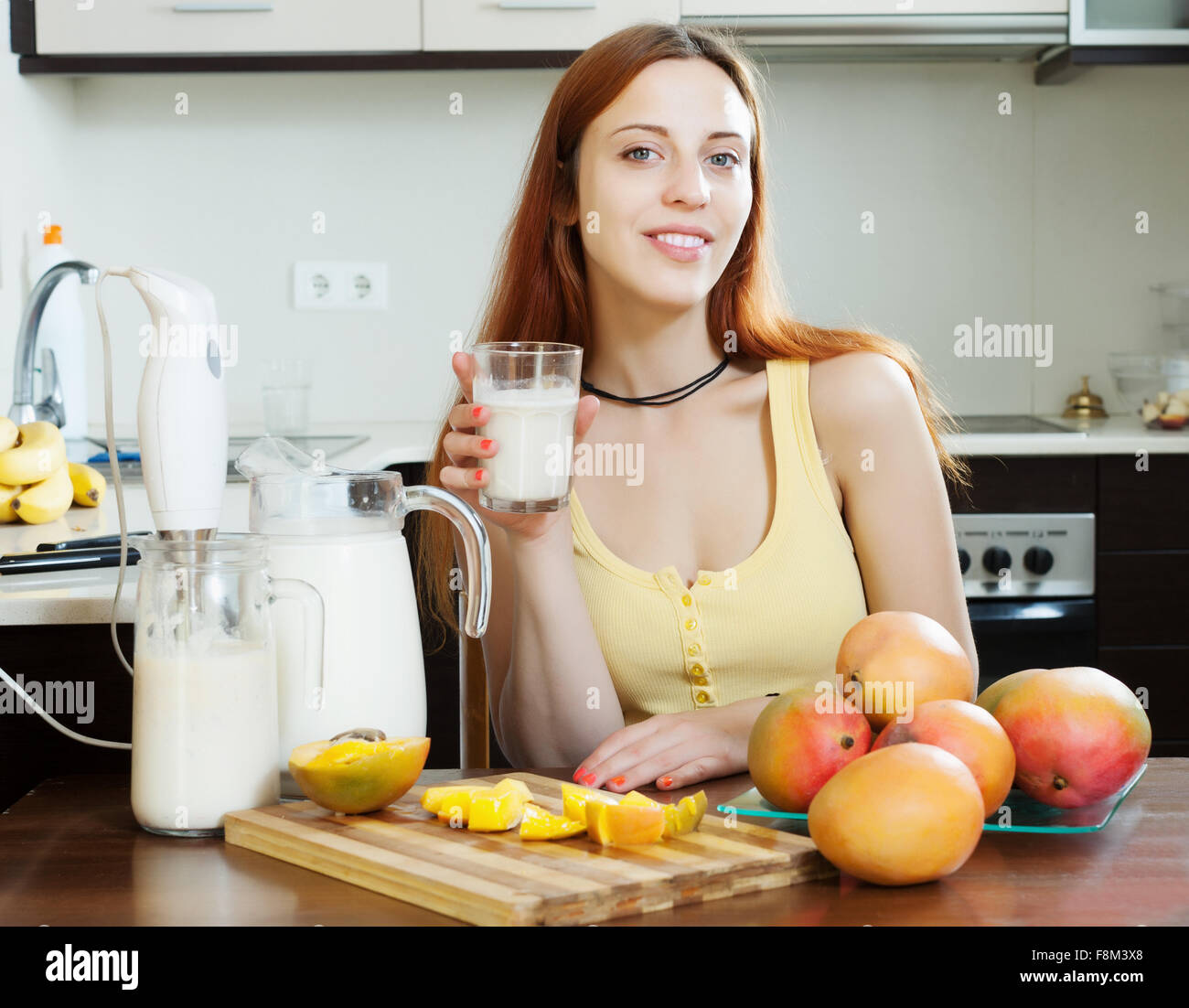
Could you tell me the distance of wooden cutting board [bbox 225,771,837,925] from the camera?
2.07 ft

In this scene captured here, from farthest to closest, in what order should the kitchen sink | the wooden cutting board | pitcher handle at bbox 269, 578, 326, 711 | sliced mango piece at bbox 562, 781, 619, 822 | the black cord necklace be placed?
the kitchen sink, the black cord necklace, pitcher handle at bbox 269, 578, 326, 711, sliced mango piece at bbox 562, 781, 619, 822, the wooden cutting board

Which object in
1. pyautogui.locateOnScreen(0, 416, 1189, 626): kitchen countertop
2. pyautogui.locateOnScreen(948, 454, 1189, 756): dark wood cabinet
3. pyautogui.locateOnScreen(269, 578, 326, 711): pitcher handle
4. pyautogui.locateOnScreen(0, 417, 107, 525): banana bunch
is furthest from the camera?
pyautogui.locateOnScreen(948, 454, 1189, 756): dark wood cabinet

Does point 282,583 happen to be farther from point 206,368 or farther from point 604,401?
point 604,401

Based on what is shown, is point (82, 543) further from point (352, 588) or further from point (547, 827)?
point (547, 827)

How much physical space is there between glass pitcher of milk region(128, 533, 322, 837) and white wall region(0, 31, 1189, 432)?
2035mm

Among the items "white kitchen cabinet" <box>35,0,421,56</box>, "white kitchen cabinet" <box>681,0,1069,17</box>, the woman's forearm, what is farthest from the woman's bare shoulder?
"white kitchen cabinet" <box>35,0,421,56</box>

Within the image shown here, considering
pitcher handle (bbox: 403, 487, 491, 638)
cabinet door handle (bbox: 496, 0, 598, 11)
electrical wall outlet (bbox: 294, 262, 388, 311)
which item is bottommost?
pitcher handle (bbox: 403, 487, 491, 638)

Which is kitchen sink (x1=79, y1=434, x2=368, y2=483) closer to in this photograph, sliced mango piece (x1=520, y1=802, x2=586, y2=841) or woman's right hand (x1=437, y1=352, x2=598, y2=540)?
woman's right hand (x1=437, y1=352, x2=598, y2=540)

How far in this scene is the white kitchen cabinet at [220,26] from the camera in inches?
97.0

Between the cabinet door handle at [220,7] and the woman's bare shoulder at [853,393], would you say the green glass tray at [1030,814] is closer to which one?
the woman's bare shoulder at [853,393]

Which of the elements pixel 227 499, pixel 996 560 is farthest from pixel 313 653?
pixel 996 560

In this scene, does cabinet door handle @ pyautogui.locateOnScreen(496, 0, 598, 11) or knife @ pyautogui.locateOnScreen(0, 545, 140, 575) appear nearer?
knife @ pyautogui.locateOnScreen(0, 545, 140, 575)

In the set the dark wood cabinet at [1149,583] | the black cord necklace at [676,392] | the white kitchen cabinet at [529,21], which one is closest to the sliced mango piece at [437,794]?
the black cord necklace at [676,392]
